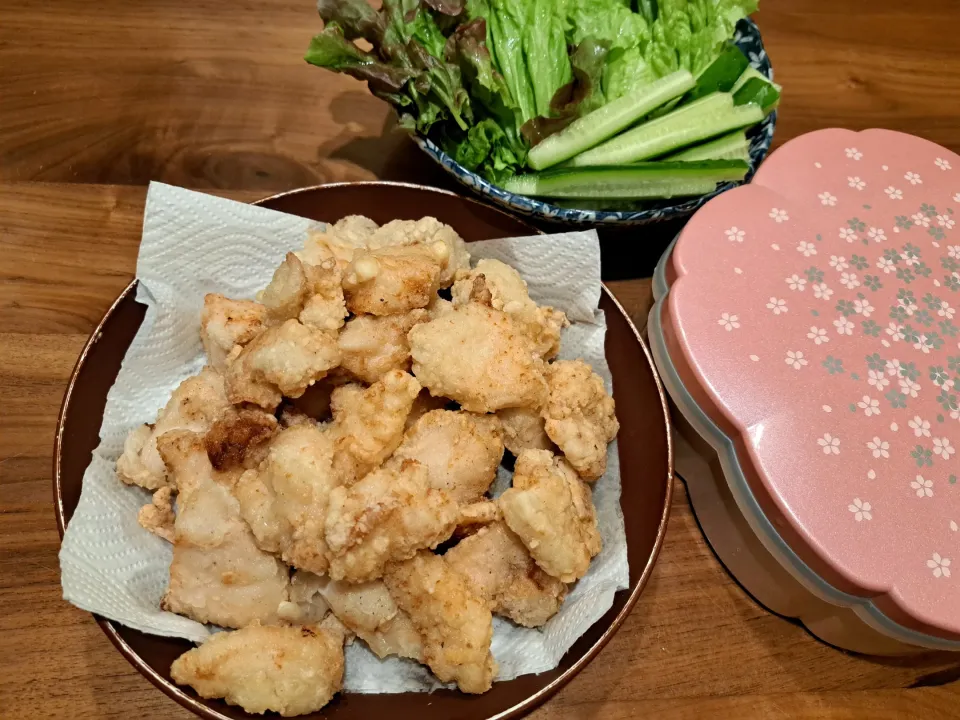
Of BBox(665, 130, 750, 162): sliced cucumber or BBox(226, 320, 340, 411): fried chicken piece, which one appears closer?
BBox(226, 320, 340, 411): fried chicken piece

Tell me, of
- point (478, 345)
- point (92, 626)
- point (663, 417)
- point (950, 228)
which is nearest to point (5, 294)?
point (92, 626)

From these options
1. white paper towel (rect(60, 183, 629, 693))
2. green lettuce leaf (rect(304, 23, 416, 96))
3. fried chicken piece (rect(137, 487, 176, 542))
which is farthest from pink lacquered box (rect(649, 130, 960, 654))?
fried chicken piece (rect(137, 487, 176, 542))

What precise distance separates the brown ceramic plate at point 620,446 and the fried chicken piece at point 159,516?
0.44 feet

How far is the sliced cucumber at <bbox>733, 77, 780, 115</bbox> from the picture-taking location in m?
2.07

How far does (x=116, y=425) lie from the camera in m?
1.51

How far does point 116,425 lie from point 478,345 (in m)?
0.83

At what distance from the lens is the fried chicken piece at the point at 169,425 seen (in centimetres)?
144

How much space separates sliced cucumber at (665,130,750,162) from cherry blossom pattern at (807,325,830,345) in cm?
70

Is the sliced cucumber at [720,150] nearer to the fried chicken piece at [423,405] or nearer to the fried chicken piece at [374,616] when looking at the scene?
the fried chicken piece at [423,405]

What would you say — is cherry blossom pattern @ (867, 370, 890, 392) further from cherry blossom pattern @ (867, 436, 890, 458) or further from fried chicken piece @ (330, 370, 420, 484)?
fried chicken piece @ (330, 370, 420, 484)

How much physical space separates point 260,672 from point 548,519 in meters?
0.59

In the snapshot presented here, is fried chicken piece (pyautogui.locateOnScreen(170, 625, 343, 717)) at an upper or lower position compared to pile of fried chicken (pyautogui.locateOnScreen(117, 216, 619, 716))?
lower

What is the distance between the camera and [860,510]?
140cm

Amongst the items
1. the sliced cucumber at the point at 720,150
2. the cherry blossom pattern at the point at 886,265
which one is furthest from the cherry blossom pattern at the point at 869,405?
the sliced cucumber at the point at 720,150
